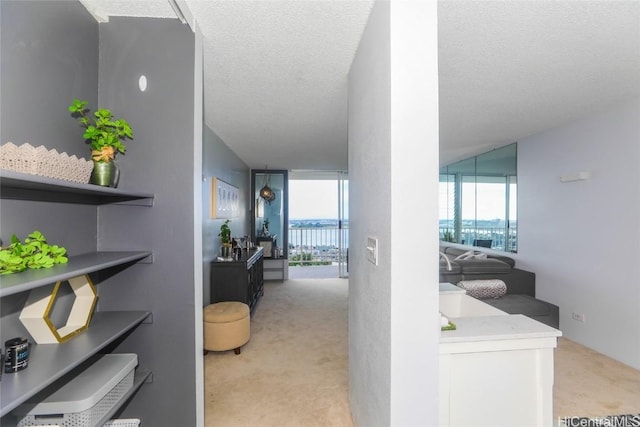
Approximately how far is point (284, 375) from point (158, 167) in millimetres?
1969

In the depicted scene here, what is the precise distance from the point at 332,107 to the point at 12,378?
8.63 feet

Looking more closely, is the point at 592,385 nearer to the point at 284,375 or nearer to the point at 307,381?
the point at 307,381

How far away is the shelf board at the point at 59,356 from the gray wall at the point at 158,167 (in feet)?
0.39

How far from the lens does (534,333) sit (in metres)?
1.29

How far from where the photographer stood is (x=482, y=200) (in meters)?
4.88

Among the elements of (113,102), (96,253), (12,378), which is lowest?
(12,378)

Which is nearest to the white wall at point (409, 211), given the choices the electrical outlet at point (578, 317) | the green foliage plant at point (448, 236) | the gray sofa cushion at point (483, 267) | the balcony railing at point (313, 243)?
the gray sofa cushion at point (483, 267)

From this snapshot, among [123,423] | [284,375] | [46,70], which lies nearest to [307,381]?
[284,375]

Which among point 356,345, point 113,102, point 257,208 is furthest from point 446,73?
point 257,208

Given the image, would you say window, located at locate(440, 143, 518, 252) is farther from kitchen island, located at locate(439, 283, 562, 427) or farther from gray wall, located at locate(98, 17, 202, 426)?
gray wall, located at locate(98, 17, 202, 426)

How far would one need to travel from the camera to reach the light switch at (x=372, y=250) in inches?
53.2

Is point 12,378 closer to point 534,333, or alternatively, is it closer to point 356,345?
point 356,345

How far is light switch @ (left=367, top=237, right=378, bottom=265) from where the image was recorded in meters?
1.35

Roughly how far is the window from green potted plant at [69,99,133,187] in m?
4.68
